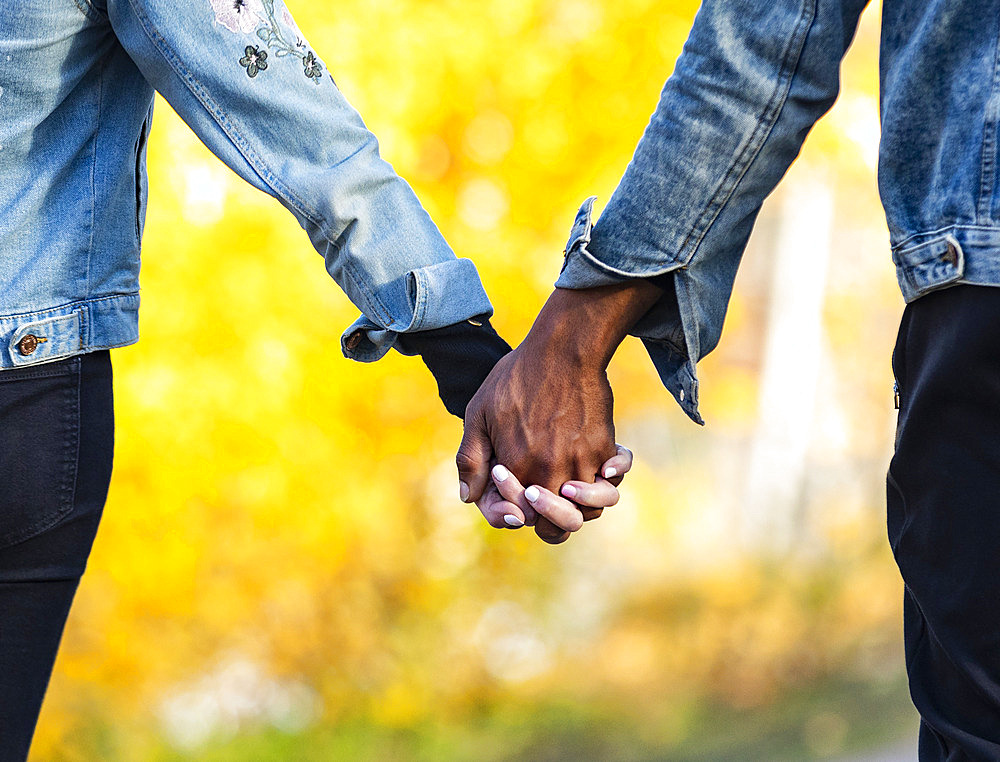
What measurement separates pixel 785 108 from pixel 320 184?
62 centimetres

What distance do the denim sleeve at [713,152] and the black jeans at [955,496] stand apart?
298 millimetres

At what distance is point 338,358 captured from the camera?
327 centimetres

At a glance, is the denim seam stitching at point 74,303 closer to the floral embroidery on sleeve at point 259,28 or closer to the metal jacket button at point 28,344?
the metal jacket button at point 28,344

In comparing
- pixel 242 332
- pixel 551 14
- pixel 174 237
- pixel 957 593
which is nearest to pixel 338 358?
pixel 242 332

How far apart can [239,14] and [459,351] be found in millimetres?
572

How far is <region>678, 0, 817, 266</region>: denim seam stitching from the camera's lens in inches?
48.3

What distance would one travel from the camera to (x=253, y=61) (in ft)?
4.54

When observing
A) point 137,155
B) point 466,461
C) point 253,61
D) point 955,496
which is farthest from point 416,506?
point 955,496

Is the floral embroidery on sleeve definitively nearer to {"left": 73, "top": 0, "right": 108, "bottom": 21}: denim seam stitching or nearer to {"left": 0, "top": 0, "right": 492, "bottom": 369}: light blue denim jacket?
{"left": 0, "top": 0, "right": 492, "bottom": 369}: light blue denim jacket

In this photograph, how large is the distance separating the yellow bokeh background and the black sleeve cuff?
5.28 feet

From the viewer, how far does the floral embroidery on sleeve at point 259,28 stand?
1.37 metres

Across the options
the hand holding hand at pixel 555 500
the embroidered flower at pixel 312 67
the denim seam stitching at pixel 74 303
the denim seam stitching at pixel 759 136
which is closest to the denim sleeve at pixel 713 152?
the denim seam stitching at pixel 759 136

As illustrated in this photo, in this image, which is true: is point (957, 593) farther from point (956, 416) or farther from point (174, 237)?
point (174, 237)

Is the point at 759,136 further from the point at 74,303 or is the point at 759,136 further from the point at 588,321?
the point at 74,303
